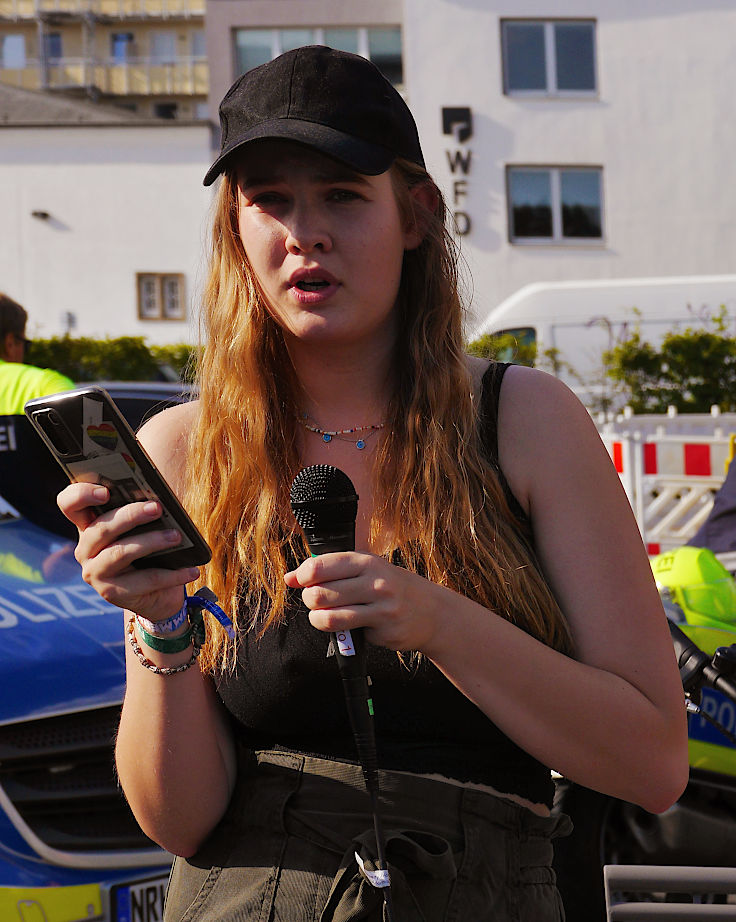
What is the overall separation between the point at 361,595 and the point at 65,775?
58.4 inches

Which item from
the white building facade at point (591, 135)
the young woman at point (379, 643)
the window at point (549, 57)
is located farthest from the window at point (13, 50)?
the young woman at point (379, 643)

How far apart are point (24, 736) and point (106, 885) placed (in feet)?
1.22

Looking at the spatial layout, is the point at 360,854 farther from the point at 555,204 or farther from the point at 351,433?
the point at 555,204

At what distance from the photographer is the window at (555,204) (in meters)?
22.3

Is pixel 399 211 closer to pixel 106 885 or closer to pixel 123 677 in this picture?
pixel 123 677

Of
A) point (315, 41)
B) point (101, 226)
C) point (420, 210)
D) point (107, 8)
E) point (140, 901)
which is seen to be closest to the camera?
point (420, 210)

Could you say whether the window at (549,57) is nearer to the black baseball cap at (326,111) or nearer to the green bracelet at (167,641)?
the black baseball cap at (326,111)

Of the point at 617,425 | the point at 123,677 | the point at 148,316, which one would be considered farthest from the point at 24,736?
the point at 148,316

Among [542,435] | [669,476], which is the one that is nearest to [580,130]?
[669,476]

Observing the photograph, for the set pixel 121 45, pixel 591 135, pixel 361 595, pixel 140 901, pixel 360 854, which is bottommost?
pixel 140 901

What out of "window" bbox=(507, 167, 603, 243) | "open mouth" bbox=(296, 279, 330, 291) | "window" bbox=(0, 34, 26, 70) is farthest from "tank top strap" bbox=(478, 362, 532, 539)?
"window" bbox=(0, 34, 26, 70)

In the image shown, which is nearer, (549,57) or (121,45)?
(549,57)

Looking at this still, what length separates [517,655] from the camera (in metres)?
1.43

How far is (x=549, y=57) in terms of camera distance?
22719 mm
